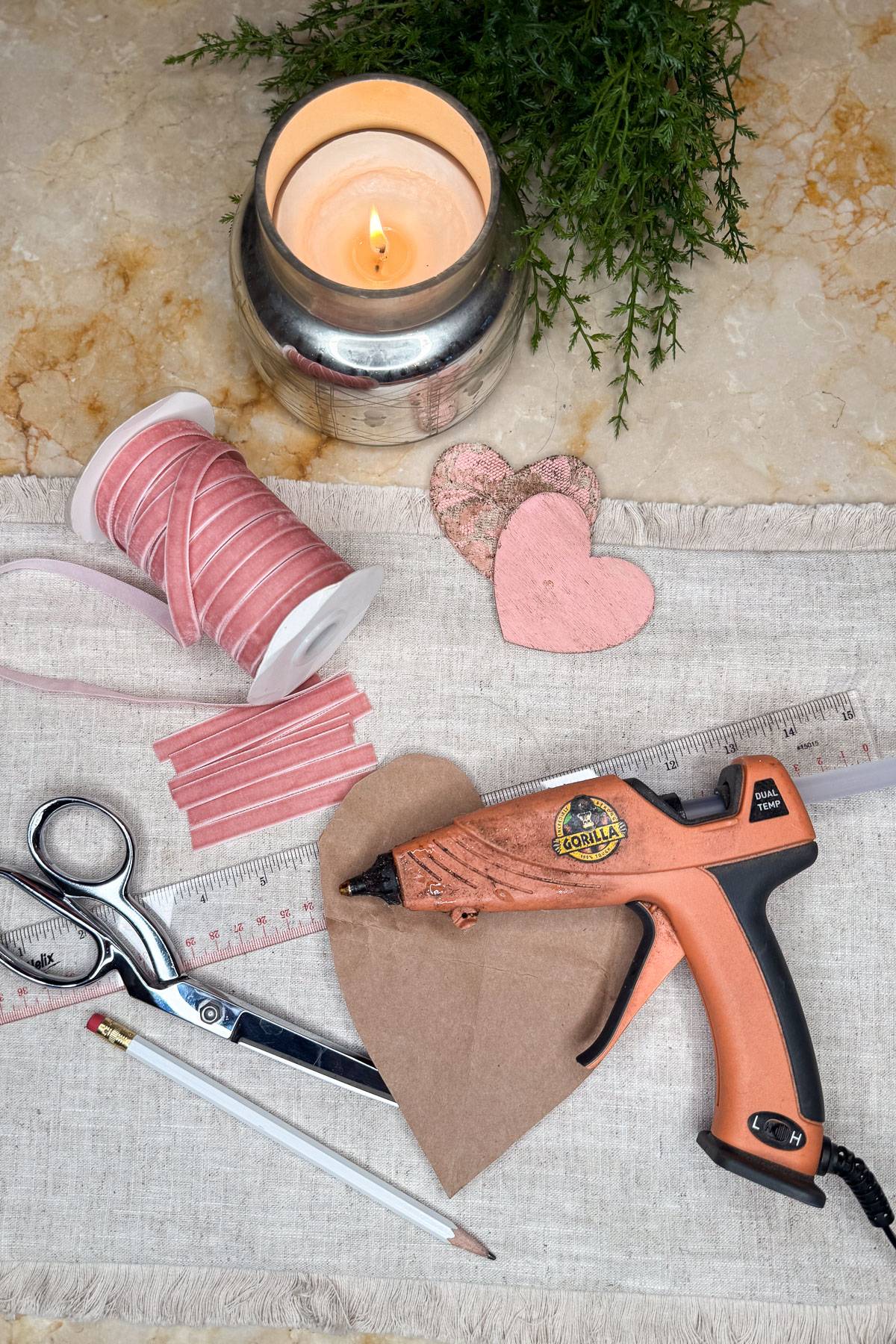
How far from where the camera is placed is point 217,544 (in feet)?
3.57

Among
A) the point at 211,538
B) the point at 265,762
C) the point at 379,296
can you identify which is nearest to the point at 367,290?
the point at 379,296

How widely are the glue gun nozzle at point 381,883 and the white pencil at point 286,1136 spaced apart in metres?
0.26

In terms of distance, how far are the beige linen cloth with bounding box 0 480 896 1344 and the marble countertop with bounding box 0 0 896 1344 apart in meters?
0.09

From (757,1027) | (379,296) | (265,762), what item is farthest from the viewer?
(265,762)

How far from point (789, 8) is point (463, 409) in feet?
2.21

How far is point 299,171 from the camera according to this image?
1.11m

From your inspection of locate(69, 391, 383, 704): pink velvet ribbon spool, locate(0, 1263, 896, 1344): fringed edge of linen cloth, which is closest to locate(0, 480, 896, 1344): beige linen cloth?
locate(0, 1263, 896, 1344): fringed edge of linen cloth

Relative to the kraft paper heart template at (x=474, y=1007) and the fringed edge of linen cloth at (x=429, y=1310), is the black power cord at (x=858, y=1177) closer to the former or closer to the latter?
the fringed edge of linen cloth at (x=429, y=1310)

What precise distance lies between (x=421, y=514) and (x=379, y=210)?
322 millimetres

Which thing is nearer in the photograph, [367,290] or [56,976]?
[367,290]

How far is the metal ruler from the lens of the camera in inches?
46.5

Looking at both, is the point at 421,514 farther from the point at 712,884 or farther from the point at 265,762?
the point at 712,884

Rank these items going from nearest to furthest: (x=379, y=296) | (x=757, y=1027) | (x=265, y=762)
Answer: (x=379, y=296) → (x=757, y=1027) → (x=265, y=762)

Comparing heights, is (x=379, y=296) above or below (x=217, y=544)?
above
